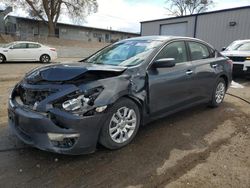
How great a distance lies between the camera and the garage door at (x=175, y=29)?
21.3 meters

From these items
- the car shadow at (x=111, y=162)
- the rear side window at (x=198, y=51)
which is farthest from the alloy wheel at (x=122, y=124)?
the rear side window at (x=198, y=51)

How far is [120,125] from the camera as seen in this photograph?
10.6ft

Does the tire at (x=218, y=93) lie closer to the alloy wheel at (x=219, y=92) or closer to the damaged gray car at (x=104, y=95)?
the alloy wheel at (x=219, y=92)

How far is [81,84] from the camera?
284 centimetres

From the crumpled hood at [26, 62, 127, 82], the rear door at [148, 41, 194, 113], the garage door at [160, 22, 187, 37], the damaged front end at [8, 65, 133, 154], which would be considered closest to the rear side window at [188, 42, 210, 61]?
the rear door at [148, 41, 194, 113]

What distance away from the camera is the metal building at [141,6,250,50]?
17219mm

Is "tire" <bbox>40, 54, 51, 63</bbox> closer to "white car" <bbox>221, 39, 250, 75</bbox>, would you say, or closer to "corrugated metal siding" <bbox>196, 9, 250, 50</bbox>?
"white car" <bbox>221, 39, 250, 75</bbox>

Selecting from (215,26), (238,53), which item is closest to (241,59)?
(238,53)

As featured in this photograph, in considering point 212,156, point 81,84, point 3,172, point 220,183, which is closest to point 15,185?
point 3,172

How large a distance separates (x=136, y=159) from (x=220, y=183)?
1.00m

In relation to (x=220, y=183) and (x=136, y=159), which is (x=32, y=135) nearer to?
(x=136, y=159)

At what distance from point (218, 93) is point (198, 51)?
47.8 inches

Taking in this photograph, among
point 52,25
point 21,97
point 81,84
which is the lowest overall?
point 21,97

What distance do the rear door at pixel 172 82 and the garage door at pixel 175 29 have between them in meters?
18.1
